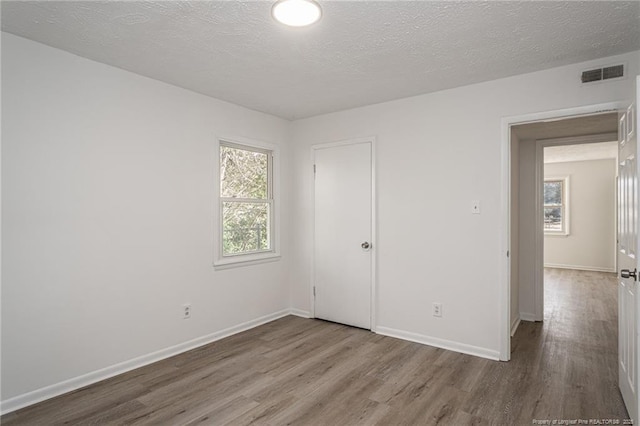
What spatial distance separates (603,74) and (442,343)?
8.69 ft

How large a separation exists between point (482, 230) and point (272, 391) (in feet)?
7.48

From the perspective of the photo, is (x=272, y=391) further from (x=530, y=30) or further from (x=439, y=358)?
(x=530, y=30)

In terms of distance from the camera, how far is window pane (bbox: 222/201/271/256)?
396cm

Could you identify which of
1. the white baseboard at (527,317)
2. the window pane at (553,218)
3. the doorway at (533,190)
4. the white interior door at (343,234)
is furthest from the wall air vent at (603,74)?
the window pane at (553,218)

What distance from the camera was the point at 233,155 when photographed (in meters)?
4.05

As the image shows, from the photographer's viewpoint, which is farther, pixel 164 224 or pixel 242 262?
pixel 242 262

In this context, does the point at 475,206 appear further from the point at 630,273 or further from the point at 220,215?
the point at 220,215

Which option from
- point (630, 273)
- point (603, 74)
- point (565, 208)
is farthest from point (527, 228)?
point (565, 208)

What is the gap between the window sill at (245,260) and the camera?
3780 millimetres

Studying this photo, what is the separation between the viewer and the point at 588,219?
800 cm

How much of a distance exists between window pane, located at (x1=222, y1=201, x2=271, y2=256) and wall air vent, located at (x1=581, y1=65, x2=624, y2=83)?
3.33 meters

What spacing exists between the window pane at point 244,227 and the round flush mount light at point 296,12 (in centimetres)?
224

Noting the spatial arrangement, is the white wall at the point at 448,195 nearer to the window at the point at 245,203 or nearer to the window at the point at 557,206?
the window at the point at 245,203

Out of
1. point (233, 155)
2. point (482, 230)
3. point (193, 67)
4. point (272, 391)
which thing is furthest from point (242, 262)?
point (482, 230)
